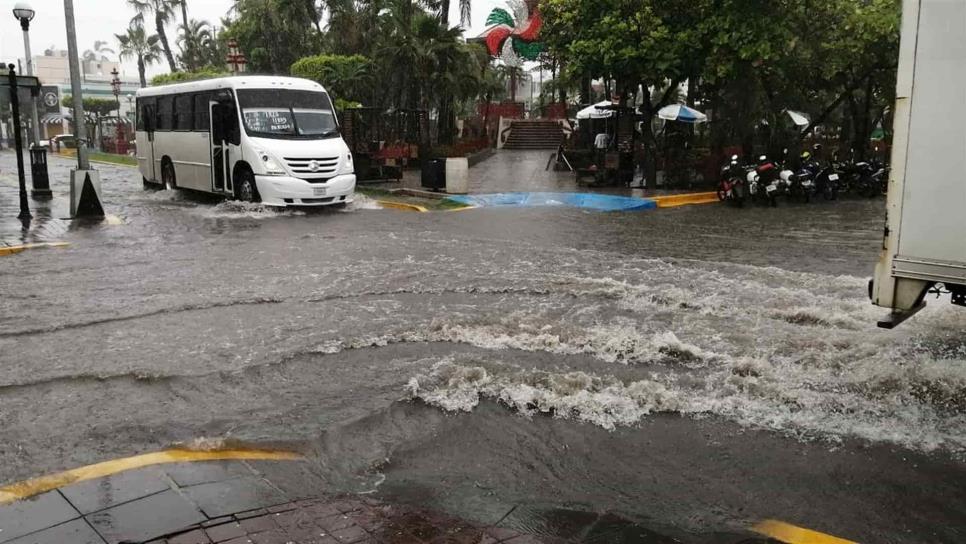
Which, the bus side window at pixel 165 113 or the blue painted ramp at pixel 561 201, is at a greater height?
the bus side window at pixel 165 113

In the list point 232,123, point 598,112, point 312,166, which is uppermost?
point 598,112

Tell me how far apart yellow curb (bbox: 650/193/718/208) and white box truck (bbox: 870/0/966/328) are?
13743mm

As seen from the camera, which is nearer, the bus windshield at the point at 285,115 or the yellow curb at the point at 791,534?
the yellow curb at the point at 791,534

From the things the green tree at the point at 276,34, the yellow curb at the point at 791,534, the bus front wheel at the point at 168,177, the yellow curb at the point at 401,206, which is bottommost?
the yellow curb at the point at 791,534

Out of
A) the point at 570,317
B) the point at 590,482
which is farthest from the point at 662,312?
the point at 590,482

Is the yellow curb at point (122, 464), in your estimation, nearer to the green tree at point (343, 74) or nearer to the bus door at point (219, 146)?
the bus door at point (219, 146)

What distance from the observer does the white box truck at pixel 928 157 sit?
4680 millimetres

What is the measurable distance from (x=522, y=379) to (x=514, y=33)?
3851cm

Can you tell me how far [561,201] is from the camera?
61.5 feet

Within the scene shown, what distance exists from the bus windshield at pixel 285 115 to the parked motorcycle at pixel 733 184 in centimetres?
894

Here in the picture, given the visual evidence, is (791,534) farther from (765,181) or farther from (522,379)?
(765,181)

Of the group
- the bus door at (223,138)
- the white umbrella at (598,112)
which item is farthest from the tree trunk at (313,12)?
the bus door at (223,138)

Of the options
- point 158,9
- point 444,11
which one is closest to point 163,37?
point 158,9

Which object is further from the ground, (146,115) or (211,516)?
(146,115)
